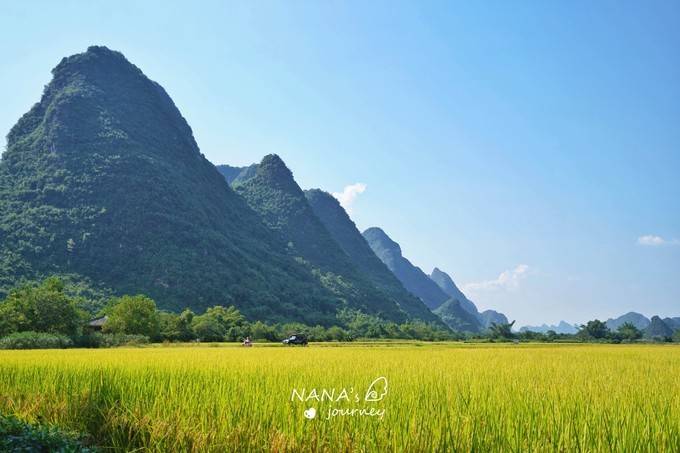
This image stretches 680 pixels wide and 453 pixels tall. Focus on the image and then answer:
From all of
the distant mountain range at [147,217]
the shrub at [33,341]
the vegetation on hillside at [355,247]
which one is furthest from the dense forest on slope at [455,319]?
the shrub at [33,341]

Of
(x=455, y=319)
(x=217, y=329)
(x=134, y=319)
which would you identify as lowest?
(x=455, y=319)

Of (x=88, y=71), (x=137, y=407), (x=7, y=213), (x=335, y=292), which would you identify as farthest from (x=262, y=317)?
(x=88, y=71)

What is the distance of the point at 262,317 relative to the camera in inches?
3118

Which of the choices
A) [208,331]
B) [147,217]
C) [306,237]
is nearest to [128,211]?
[147,217]

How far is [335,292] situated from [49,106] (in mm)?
81465

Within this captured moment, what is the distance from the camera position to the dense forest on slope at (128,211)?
249 ft

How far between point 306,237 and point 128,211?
61528 millimetres

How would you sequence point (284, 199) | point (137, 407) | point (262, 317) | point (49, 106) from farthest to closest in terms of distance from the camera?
1. point (284, 199)
2. point (49, 106)
3. point (262, 317)
4. point (137, 407)

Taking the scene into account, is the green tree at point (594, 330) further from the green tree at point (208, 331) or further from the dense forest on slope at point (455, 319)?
the dense forest on slope at point (455, 319)

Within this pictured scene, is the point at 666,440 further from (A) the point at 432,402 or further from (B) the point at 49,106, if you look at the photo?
(B) the point at 49,106

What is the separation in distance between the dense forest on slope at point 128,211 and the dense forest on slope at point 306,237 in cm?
891

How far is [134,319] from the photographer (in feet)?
132

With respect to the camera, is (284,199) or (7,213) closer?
(7,213)

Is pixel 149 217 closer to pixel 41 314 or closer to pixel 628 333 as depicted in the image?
→ pixel 41 314
